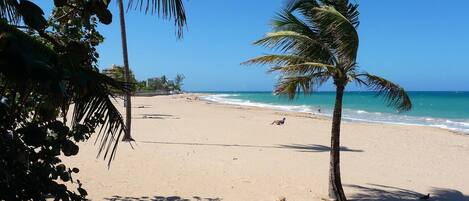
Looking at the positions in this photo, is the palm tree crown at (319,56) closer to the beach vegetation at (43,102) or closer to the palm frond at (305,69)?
the palm frond at (305,69)

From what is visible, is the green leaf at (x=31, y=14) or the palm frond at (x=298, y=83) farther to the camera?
the palm frond at (x=298, y=83)

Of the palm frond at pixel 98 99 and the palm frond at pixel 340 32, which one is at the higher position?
the palm frond at pixel 340 32

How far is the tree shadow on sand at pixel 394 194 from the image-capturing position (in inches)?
342

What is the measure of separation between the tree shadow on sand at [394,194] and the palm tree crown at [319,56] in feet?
5.95

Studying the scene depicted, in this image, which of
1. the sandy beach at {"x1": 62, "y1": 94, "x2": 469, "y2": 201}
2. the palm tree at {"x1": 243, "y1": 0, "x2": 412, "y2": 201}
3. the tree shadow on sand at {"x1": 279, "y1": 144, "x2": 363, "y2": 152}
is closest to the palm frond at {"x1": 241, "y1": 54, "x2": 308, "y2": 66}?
the palm tree at {"x1": 243, "y1": 0, "x2": 412, "y2": 201}

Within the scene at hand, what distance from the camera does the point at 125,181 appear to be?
27.8ft

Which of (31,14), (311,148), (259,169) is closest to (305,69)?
(259,169)

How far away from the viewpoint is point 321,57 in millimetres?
7598

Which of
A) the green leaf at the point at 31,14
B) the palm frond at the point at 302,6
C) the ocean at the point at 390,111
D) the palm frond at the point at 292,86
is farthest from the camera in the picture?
the ocean at the point at 390,111

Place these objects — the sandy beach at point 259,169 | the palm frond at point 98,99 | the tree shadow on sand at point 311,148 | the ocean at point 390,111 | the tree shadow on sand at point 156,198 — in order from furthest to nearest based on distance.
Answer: the ocean at point 390,111 → the tree shadow on sand at point 311,148 → the sandy beach at point 259,169 → the tree shadow on sand at point 156,198 → the palm frond at point 98,99

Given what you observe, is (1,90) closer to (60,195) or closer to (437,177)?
(60,195)

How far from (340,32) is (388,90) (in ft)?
3.93

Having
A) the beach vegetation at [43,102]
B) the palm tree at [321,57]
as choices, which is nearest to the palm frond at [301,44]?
the palm tree at [321,57]

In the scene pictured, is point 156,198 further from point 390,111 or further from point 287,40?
point 390,111
